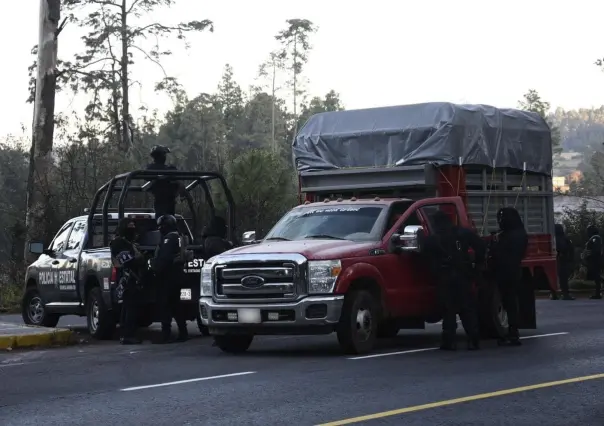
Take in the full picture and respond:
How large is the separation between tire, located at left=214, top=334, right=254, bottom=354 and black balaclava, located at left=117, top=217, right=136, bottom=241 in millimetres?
2384

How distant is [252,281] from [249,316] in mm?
414

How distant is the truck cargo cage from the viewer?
16.8m

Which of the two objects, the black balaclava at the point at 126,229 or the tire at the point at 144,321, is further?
the tire at the point at 144,321

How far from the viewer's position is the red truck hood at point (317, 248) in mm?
13711

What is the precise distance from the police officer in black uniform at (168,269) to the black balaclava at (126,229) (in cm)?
38

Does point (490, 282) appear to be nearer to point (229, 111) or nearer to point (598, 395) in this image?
point (598, 395)

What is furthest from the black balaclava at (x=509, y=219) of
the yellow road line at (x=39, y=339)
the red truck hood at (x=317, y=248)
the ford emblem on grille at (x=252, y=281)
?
the yellow road line at (x=39, y=339)

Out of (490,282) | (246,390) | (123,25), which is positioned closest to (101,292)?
(490,282)

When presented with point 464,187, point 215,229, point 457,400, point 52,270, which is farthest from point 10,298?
point 457,400

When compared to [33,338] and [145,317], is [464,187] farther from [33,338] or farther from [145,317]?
[33,338]

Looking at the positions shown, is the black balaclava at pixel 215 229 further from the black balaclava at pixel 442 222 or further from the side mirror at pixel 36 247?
the black balaclava at pixel 442 222

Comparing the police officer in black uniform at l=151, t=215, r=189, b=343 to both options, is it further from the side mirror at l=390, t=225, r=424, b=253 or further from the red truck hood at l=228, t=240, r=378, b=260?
the side mirror at l=390, t=225, r=424, b=253

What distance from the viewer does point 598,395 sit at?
32.7ft

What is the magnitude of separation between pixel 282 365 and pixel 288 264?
1.36 metres
